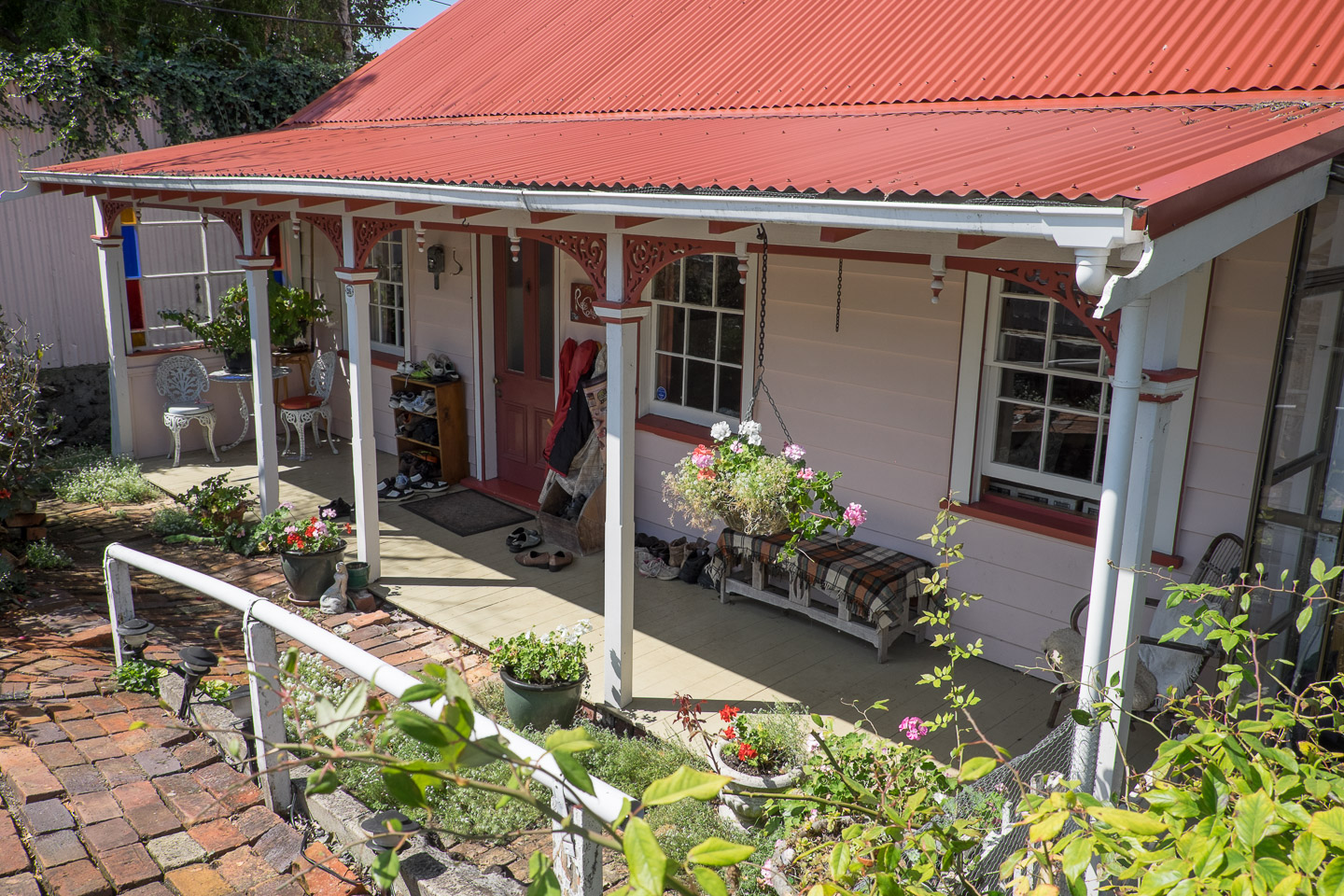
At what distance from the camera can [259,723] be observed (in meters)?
3.88

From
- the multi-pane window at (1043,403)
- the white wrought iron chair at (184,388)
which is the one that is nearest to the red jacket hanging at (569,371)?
the multi-pane window at (1043,403)

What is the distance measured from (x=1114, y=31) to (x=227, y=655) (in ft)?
19.6

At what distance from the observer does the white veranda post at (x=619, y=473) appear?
4992 mm

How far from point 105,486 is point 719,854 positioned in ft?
30.4

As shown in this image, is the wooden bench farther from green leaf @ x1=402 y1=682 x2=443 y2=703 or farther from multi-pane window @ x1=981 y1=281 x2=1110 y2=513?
green leaf @ x1=402 y1=682 x2=443 y2=703

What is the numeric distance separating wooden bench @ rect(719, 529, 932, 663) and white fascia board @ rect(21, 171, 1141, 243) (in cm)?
217

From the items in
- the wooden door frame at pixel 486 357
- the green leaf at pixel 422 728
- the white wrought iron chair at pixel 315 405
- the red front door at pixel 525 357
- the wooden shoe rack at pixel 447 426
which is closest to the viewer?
the green leaf at pixel 422 728

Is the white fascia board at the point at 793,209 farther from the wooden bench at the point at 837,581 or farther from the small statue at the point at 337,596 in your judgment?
the small statue at the point at 337,596

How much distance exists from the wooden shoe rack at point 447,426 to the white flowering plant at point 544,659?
437 cm

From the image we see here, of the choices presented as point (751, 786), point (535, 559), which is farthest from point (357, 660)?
point (535, 559)

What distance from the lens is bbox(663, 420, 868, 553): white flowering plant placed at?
4.85 metres

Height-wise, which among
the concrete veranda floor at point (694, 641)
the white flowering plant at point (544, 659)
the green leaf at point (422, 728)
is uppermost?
the green leaf at point (422, 728)

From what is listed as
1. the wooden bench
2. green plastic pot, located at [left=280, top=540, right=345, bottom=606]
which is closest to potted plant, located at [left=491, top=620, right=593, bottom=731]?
the wooden bench

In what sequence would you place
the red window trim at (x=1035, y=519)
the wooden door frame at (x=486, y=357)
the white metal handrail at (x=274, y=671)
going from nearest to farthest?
the white metal handrail at (x=274, y=671) → the red window trim at (x=1035, y=519) → the wooden door frame at (x=486, y=357)
